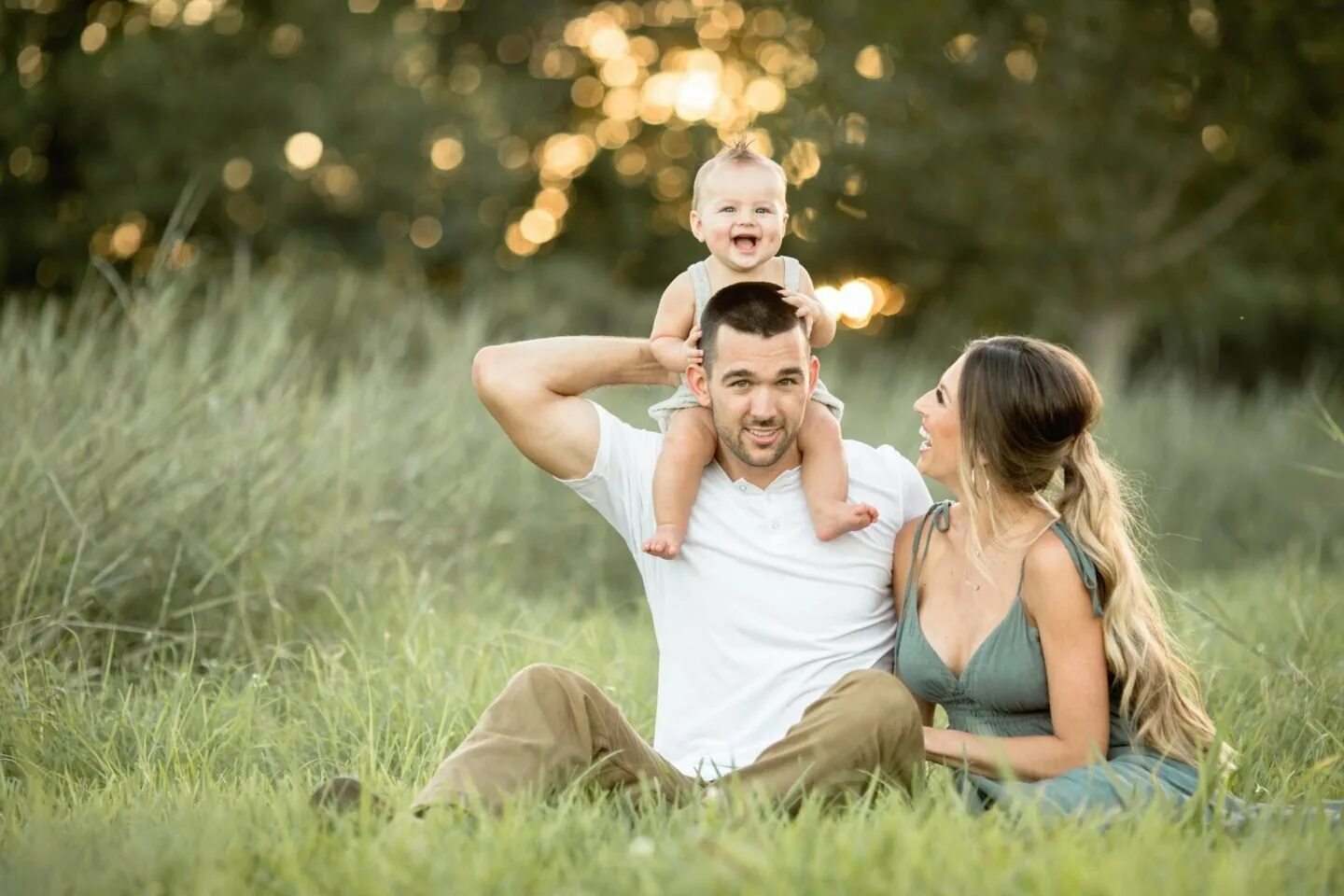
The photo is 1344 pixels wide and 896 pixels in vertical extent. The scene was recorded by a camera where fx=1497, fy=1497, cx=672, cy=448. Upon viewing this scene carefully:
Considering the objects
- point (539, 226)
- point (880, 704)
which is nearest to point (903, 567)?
point (880, 704)

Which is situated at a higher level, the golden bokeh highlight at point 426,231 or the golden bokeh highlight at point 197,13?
the golden bokeh highlight at point 197,13

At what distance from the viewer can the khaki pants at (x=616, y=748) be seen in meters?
3.12

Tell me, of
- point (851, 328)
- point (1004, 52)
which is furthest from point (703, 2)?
point (1004, 52)

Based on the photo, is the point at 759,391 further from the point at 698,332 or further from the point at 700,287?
the point at 700,287

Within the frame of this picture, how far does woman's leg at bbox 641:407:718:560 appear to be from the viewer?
3611 mm

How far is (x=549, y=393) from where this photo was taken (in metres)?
3.82

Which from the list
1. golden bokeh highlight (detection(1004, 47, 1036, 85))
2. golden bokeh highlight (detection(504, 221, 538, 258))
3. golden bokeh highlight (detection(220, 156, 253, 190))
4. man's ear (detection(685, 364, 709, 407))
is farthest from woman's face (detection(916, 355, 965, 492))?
golden bokeh highlight (detection(504, 221, 538, 258))

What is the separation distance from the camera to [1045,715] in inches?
133

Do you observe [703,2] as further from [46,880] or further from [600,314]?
[46,880]

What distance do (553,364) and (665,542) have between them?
1.91 feet

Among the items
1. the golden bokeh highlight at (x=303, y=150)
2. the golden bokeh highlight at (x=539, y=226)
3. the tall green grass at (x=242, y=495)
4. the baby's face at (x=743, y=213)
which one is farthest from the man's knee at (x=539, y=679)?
the golden bokeh highlight at (x=539, y=226)

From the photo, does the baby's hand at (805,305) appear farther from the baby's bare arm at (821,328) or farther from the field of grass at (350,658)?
the field of grass at (350,658)

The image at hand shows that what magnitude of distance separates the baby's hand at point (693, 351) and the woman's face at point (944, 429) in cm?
55

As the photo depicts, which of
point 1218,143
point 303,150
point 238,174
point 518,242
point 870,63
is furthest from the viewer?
point 518,242
